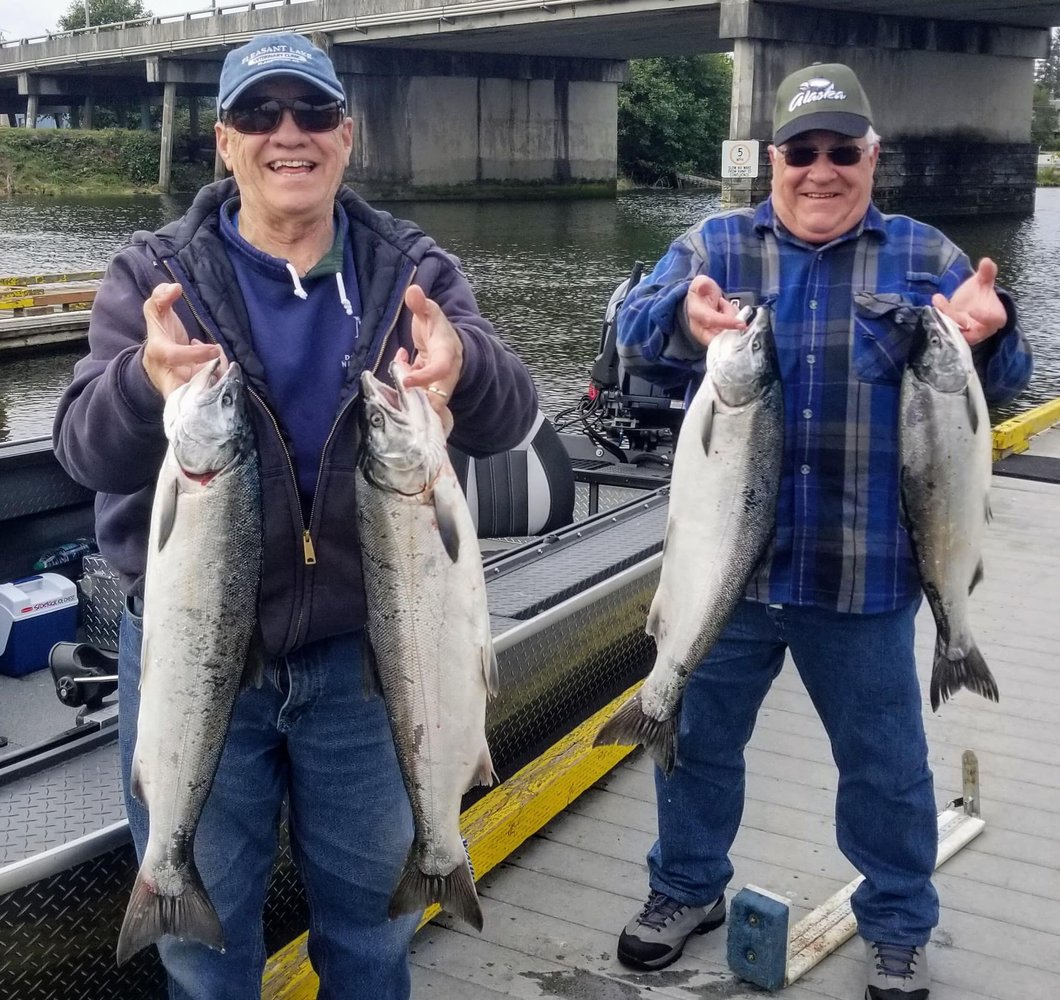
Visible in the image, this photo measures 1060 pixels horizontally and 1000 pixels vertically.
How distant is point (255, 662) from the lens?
2330 millimetres

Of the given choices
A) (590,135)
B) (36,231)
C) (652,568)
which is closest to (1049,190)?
(590,135)

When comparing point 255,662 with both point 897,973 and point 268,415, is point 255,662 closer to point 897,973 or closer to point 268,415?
point 268,415

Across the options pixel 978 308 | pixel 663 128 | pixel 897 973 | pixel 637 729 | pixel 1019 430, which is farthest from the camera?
pixel 663 128

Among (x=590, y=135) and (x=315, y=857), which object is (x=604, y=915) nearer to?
(x=315, y=857)

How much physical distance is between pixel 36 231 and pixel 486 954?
3551 centimetres

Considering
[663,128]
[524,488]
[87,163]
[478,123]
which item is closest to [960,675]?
[524,488]

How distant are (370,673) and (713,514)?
2.94ft

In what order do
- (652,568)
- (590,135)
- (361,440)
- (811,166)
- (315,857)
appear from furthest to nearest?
(590,135) → (652,568) → (811,166) → (315,857) → (361,440)

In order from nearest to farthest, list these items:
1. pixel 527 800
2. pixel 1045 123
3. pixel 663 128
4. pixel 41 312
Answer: pixel 527 800 → pixel 41 312 → pixel 663 128 → pixel 1045 123

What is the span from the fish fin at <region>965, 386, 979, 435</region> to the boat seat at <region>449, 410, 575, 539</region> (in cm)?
283

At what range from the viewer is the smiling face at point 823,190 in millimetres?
2867

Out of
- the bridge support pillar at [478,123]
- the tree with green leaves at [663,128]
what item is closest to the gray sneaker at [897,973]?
the bridge support pillar at [478,123]

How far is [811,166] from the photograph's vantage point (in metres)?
2.89

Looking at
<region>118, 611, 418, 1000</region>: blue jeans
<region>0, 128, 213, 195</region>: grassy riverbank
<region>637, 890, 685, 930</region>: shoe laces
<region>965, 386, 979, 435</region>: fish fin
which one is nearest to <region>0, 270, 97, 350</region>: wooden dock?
<region>637, 890, 685, 930</region>: shoe laces
